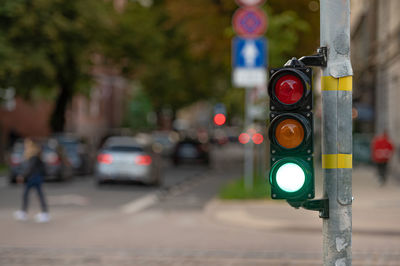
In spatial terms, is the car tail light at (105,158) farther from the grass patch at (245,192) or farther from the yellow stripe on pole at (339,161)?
the yellow stripe on pole at (339,161)

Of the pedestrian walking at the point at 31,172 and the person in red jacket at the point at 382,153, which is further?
the person in red jacket at the point at 382,153

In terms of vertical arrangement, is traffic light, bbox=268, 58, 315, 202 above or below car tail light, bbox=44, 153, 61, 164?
above

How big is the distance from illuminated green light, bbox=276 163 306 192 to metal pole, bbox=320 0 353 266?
7.4 inches

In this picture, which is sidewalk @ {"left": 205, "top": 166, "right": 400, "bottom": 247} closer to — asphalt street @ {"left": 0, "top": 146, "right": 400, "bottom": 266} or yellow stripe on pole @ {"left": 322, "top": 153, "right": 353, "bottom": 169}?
asphalt street @ {"left": 0, "top": 146, "right": 400, "bottom": 266}

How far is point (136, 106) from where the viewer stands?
6094 centimetres

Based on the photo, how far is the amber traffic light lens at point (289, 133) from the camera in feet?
14.6

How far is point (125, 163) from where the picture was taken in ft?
72.5

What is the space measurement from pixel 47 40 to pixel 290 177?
85.9 feet

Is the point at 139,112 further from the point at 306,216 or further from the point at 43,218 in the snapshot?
the point at 306,216

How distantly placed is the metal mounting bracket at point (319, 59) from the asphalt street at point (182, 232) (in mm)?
5174

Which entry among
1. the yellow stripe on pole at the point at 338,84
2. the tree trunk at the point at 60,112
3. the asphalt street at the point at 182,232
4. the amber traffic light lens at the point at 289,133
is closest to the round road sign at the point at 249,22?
the asphalt street at the point at 182,232

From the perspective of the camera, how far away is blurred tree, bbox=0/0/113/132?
27.2 meters

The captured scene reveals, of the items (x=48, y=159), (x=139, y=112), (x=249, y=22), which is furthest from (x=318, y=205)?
(x=139, y=112)

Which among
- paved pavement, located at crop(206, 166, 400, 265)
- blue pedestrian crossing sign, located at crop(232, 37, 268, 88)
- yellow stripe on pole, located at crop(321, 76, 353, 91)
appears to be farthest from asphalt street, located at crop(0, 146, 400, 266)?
yellow stripe on pole, located at crop(321, 76, 353, 91)
